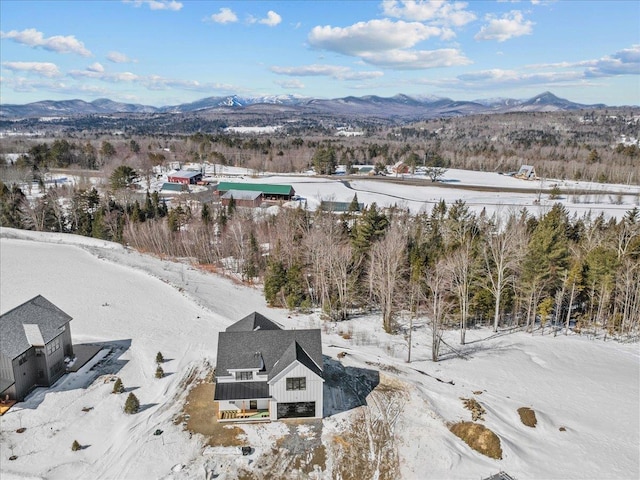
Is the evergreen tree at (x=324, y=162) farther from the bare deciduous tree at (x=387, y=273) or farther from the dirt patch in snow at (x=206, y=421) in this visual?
the dirt patch in snow at (x=206, y=421)

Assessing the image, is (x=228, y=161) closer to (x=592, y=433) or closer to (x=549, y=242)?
(x=549, y=242)

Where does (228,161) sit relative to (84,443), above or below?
above

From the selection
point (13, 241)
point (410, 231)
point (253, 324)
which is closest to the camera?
point (253, 324)

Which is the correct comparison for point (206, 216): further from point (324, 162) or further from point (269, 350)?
point (324, 162)

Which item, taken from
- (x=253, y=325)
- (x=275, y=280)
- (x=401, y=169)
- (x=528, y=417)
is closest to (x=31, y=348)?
(x=253, y=325)

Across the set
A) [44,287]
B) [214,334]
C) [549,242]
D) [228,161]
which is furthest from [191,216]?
[228,161]

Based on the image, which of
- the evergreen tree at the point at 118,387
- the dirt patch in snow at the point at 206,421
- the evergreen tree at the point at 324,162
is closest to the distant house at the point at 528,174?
the evergreen tree at the point at 324,162
